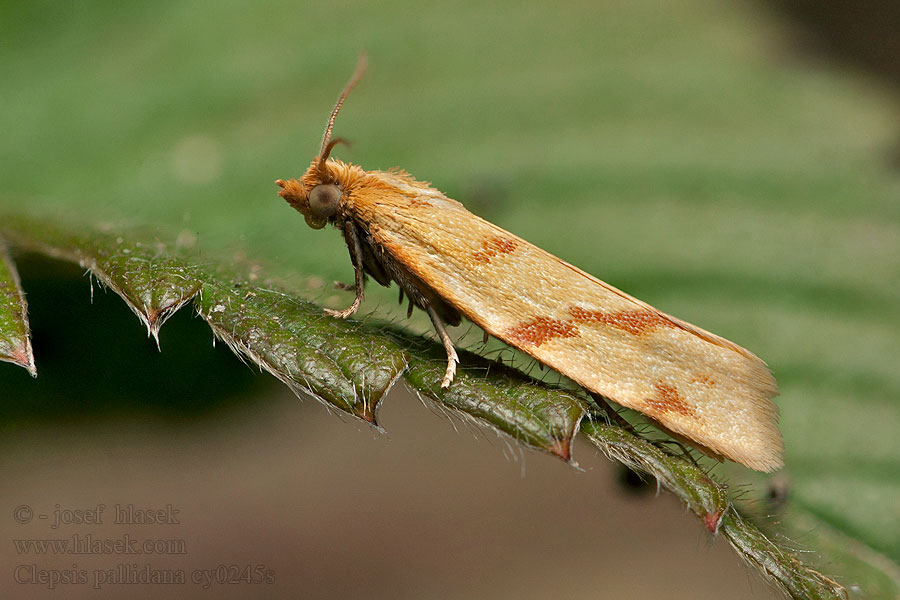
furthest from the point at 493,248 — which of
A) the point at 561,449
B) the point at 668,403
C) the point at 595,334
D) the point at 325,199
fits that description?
the point at 561,449

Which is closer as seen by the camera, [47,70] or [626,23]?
[47,70]

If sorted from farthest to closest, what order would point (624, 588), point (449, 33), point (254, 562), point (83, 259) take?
point (449, 33)
point (624, 588)
point (254, 562)
point (83, 259)

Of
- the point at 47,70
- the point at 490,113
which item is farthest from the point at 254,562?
the point at 47,70

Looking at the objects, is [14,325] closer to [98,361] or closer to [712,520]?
[98,361]

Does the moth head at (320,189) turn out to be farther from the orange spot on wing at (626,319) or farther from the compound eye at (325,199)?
the orange spot on wing at (626,319)

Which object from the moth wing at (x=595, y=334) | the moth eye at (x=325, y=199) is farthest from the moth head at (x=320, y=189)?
the moth wing at (x=595, y=334)

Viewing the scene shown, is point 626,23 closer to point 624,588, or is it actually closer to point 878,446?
point 878,446
